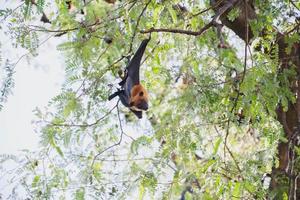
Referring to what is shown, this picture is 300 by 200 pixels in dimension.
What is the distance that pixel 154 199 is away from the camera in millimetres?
2977

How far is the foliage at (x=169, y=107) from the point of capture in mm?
2512

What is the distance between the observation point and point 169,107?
131 inches

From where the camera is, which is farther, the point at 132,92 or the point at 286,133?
the point at 286,133

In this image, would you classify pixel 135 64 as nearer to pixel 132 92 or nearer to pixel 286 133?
pixel 132 92

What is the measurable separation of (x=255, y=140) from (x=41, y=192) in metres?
2.08

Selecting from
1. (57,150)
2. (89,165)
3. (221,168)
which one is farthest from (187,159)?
(57,150)

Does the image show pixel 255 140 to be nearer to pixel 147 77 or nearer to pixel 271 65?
pixel 147 77

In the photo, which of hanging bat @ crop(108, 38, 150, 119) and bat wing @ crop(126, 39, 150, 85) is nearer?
bat wing @ crop(126, 39, 150, 85)

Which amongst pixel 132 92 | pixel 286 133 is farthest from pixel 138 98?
pixel 286 133

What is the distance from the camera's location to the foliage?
98.9 inches

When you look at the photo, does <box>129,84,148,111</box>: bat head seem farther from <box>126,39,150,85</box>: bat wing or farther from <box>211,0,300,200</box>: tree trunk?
Result: <box>211,0,300,200</box>: tree trunk

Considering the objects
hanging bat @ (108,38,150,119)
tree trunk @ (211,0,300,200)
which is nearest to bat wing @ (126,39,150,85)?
hanging bat @ (108,38,150,119)

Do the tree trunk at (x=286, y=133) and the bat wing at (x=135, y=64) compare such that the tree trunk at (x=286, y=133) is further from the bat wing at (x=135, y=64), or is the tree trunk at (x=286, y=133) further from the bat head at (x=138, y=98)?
the bat head at (x=138, y=98)

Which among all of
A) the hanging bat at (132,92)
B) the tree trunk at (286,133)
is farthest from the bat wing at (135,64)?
the tree trunk at (286,133)
